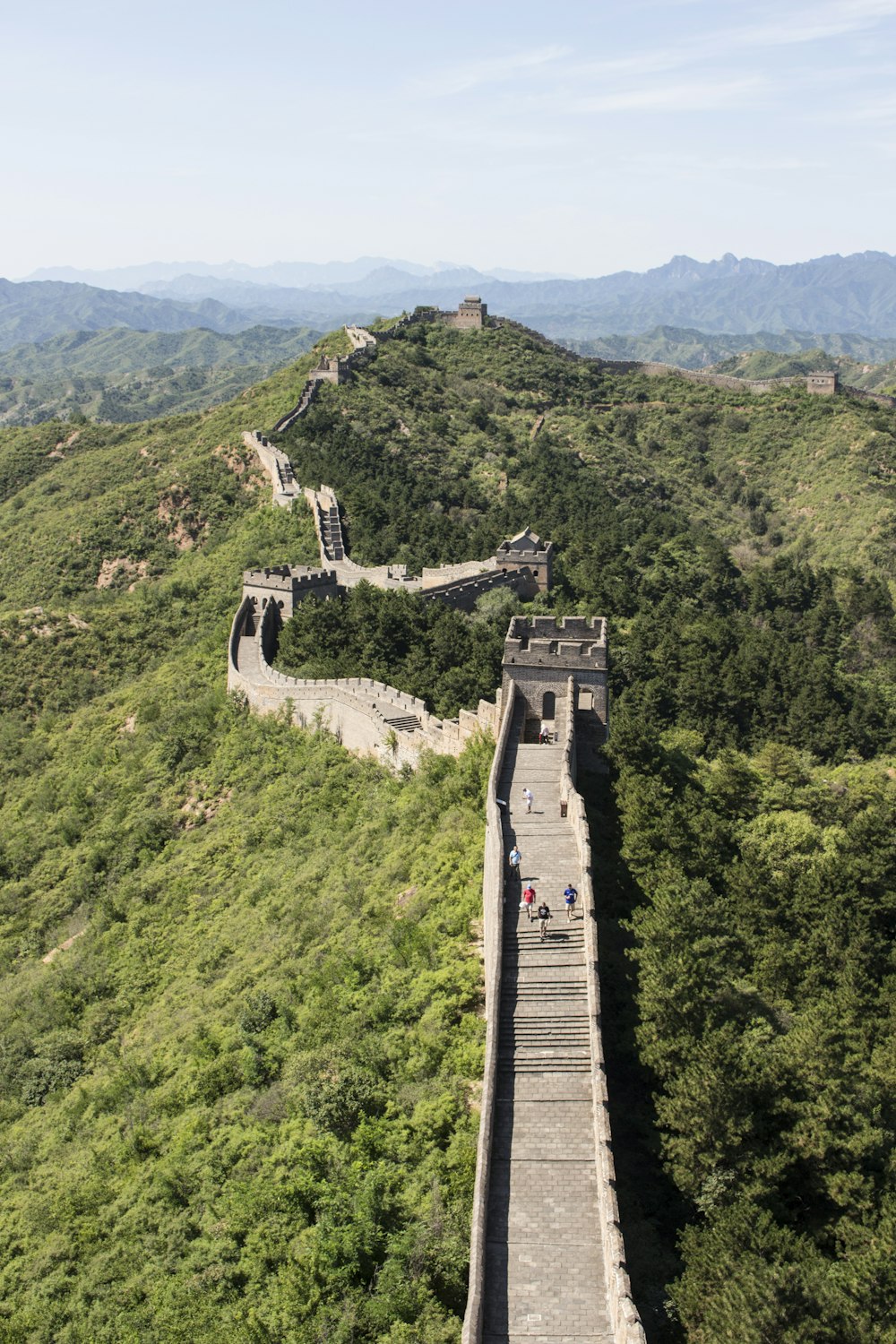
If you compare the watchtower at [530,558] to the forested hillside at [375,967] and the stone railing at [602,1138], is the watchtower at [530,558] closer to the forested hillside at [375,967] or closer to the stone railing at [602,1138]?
the forested hillside at [375,967]

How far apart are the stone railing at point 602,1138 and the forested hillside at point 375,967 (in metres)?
1.13

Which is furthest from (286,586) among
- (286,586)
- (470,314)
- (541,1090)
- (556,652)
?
(470,314)

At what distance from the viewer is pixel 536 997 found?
19.1m

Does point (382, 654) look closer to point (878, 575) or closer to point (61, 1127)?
point (61, 1127)

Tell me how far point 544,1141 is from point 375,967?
6.78 m

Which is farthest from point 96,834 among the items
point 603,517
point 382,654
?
point 603,517

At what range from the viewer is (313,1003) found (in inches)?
914

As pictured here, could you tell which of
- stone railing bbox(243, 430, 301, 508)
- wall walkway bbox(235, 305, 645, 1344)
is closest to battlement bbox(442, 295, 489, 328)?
stone railing bbox(243, 430, 301, 508)

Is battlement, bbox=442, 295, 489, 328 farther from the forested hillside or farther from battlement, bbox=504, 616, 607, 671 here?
battlement, bbox=504, 616, 607, 671

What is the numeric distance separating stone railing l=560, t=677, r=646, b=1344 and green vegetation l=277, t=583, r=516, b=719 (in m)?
12.9

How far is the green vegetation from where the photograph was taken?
36.8m

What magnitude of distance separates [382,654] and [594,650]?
13.0m

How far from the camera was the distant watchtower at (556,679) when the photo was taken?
2795 centimetres

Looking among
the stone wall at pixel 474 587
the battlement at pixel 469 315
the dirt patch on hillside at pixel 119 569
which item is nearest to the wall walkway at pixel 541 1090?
the stone wall at pixel 474 587
